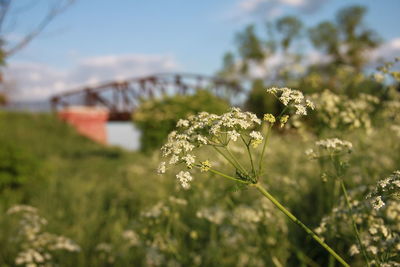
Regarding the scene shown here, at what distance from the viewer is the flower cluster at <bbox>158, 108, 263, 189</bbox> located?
178 cm

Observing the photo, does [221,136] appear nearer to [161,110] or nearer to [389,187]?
[389,187]

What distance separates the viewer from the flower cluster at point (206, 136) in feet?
5.83

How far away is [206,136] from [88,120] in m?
25.3

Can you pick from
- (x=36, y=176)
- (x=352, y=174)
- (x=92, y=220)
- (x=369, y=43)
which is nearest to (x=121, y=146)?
(x=36, y=176)

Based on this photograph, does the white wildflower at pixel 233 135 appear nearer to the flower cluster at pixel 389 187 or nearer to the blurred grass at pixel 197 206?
the blurred grass at pixel 197 206

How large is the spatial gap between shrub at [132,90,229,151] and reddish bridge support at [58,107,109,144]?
852 centimetres

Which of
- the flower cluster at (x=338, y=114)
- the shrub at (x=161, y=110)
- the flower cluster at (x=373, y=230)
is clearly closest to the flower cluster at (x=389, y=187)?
the flower cluster at (x=373, y=230)

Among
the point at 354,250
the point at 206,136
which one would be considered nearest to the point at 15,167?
the point at 206,136

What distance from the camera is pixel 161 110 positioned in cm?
1560

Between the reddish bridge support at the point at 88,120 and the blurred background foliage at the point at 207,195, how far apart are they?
23.3ft

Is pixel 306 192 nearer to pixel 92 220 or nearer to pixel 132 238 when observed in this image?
pixel 132 238

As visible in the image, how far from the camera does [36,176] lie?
29.6ft

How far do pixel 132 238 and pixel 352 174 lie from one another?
9.66 feet

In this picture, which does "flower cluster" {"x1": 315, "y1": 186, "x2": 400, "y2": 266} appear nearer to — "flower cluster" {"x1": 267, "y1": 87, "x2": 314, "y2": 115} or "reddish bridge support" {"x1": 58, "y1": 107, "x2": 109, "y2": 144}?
"flower cluster" {"x1": 267, "y1": 87, "x2": 314, "y2": 115}
